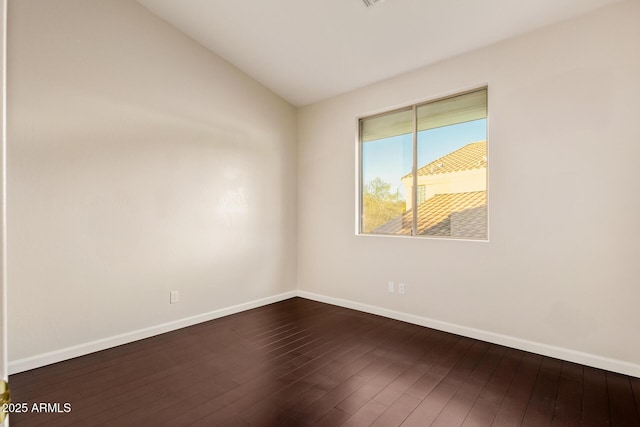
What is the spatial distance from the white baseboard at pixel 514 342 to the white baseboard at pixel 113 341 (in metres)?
1.53

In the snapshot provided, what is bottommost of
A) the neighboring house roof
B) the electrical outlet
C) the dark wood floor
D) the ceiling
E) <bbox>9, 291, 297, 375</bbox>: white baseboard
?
the dark wood floor

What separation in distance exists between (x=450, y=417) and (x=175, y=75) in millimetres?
3819

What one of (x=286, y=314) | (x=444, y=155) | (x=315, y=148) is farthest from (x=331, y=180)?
(x=286, y=314)

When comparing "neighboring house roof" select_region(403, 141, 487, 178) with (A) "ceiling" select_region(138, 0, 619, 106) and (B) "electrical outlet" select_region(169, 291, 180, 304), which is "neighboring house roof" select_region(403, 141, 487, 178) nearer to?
(A) "ceiling" select_region(138, 0, 619, 106)

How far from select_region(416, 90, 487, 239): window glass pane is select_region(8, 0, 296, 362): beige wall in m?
2.10

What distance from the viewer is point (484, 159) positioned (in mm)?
3107

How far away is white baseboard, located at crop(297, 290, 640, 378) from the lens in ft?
7.80

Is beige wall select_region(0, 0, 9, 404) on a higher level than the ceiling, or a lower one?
lower

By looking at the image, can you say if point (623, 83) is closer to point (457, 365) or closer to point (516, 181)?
point (516, 181)

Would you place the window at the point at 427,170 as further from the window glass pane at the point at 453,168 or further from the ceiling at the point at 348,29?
the ceiling at the point at 348,29

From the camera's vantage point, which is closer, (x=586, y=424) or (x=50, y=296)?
(x=586, y=424)

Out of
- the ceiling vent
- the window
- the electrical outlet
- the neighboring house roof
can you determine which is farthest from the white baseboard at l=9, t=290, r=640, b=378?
the ceiling vent

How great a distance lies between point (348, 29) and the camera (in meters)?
2.99

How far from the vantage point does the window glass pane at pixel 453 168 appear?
10.3ft
